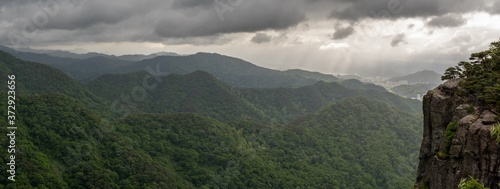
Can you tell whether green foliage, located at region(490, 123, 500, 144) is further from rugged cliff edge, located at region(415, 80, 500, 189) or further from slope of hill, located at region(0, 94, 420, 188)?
slope of hill, located at region(0, 94, 420, 188)

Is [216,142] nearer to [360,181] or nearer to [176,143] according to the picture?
[176,143]

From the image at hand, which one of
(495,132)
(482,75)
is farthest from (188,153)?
(495,132)

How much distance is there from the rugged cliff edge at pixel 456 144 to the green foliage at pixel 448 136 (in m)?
0.10

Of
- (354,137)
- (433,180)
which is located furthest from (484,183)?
(354,137)

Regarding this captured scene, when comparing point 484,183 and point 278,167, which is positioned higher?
point 484,183

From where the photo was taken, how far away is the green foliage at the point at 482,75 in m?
31.9

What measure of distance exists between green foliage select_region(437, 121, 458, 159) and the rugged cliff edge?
98 millimetres

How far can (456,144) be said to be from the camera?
29672 mm

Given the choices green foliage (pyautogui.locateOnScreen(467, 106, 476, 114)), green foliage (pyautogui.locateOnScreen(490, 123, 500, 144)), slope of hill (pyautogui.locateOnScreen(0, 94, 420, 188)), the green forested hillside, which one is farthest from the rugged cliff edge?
the green forested hillside

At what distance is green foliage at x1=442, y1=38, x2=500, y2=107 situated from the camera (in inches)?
1255

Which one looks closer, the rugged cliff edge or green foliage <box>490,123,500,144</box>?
green foliage <box>490,123,500,144</box>

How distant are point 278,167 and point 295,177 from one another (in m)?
10.5

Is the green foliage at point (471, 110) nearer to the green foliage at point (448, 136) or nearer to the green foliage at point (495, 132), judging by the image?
the green foliage at point (448, 136)

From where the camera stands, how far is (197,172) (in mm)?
117875
